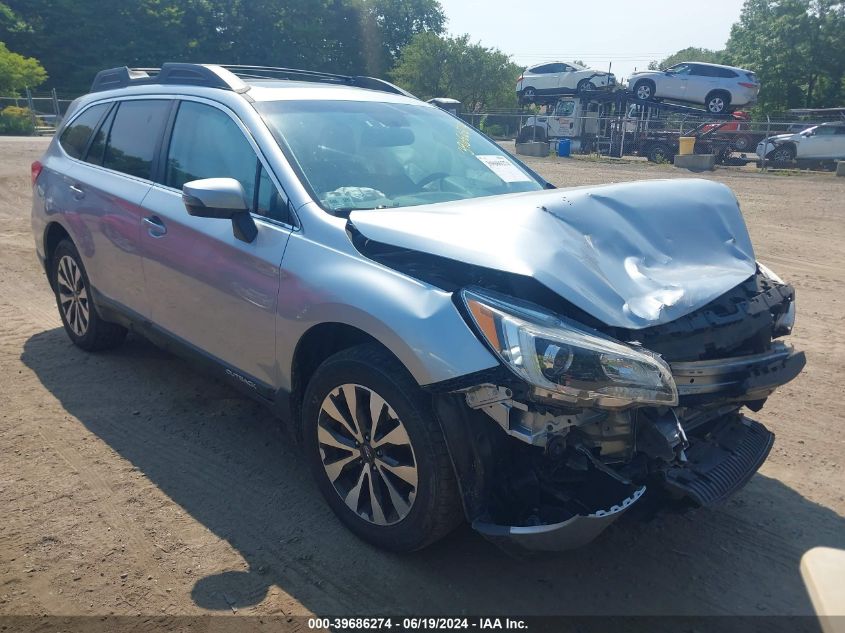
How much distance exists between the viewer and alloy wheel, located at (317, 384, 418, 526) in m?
2.79

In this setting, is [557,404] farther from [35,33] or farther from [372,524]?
[35,33]

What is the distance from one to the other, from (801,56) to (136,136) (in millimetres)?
46242

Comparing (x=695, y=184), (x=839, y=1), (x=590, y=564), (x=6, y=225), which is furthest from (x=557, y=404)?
(x=839, y=1)

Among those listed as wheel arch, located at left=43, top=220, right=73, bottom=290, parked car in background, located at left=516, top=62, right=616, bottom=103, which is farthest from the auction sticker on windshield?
parked car in background, located at left=516, top=62, right=616, bottom=103

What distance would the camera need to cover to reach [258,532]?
3.19m

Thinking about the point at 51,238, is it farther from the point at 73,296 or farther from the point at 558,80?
the point at 558,80

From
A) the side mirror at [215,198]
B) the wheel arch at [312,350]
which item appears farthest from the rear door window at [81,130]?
the wheel arch at [312,350]

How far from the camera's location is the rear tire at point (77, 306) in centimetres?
504

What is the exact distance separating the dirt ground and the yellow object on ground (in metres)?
21.2

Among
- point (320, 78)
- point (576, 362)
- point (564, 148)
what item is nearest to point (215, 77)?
point (320, 78)

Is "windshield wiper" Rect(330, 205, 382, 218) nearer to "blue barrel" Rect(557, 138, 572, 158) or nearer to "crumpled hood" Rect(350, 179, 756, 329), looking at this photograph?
"crumpled hood" Rect(350, 179, 756, 329)

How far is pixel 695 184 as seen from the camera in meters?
3.49

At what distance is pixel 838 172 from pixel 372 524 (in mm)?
23247

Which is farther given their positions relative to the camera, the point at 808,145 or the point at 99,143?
the point at 808,145
